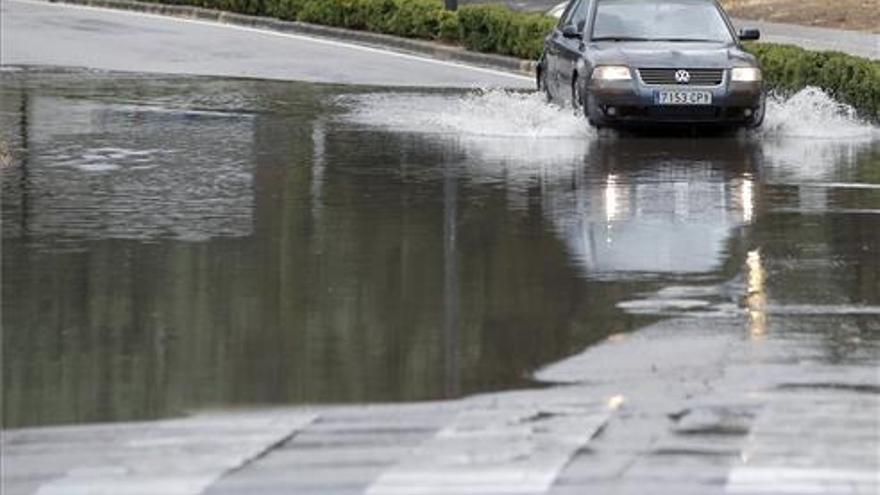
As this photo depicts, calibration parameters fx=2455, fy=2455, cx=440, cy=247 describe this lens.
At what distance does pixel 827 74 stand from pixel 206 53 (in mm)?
11616

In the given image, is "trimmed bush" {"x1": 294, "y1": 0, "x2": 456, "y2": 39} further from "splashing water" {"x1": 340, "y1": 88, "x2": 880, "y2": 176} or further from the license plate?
the license plate

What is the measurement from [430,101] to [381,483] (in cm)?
1921

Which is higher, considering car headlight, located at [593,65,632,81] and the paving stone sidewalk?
the paving stone sidewalk

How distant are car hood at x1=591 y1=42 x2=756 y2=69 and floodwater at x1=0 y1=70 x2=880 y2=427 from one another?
0.70 metres

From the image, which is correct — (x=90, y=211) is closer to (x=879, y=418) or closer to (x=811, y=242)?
(x=811, y=242)

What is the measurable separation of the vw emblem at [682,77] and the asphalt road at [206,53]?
808cm

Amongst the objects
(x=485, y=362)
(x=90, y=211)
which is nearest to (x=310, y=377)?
(x=485, y=362)

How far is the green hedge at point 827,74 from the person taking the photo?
2483 cm

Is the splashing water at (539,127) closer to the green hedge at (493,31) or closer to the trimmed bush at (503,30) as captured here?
the green hedge at (493,31)

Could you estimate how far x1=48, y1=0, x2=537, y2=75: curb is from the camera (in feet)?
110

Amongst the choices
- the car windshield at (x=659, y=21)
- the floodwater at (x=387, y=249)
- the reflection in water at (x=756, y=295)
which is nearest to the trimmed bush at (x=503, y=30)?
the car windshield at (x=659, y=21)

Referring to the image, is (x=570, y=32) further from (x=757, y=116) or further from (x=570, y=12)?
(x=757, y=116)

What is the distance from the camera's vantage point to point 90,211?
16141 millimetres

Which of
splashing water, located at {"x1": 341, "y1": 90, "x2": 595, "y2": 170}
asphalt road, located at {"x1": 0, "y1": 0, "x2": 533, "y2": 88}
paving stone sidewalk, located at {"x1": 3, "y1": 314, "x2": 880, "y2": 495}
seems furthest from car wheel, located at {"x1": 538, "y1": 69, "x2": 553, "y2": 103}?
paving stone sidewalk, located at {"x1": 3, "y1": 314, "x2": 880, "y2": 495}
